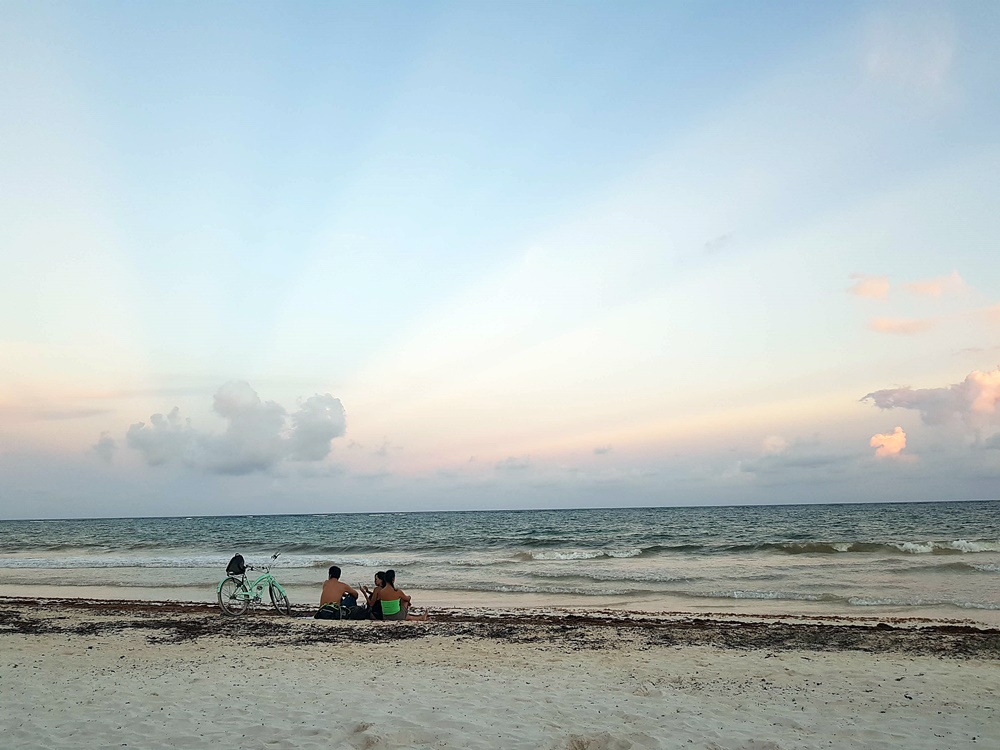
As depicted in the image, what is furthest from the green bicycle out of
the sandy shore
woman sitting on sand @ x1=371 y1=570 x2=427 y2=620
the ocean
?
the ocean

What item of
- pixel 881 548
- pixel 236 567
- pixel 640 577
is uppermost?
pixel 236 567

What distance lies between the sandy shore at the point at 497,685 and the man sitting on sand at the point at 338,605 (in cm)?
65

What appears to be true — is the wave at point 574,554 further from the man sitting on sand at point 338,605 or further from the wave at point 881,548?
the man sitting on sand at point 338,605

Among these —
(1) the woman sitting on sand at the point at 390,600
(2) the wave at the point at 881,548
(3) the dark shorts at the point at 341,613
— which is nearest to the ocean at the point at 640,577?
(2) the wave at the point at 881,548

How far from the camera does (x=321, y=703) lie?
281 inches

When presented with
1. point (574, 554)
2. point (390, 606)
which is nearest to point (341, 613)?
point (390, 606)

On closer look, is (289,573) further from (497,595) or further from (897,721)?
(897,721)

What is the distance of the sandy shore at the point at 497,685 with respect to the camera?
627cm

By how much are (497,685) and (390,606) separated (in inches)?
230

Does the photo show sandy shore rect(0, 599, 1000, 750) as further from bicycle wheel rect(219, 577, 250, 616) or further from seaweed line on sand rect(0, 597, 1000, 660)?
bicycle wheel rect(219, 577, 250, 616)

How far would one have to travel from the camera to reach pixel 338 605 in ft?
45.3

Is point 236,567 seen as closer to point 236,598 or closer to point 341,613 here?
point 236,598

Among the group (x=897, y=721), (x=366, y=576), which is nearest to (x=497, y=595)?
(x=366, y=576)

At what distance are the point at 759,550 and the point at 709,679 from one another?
27315 mm
